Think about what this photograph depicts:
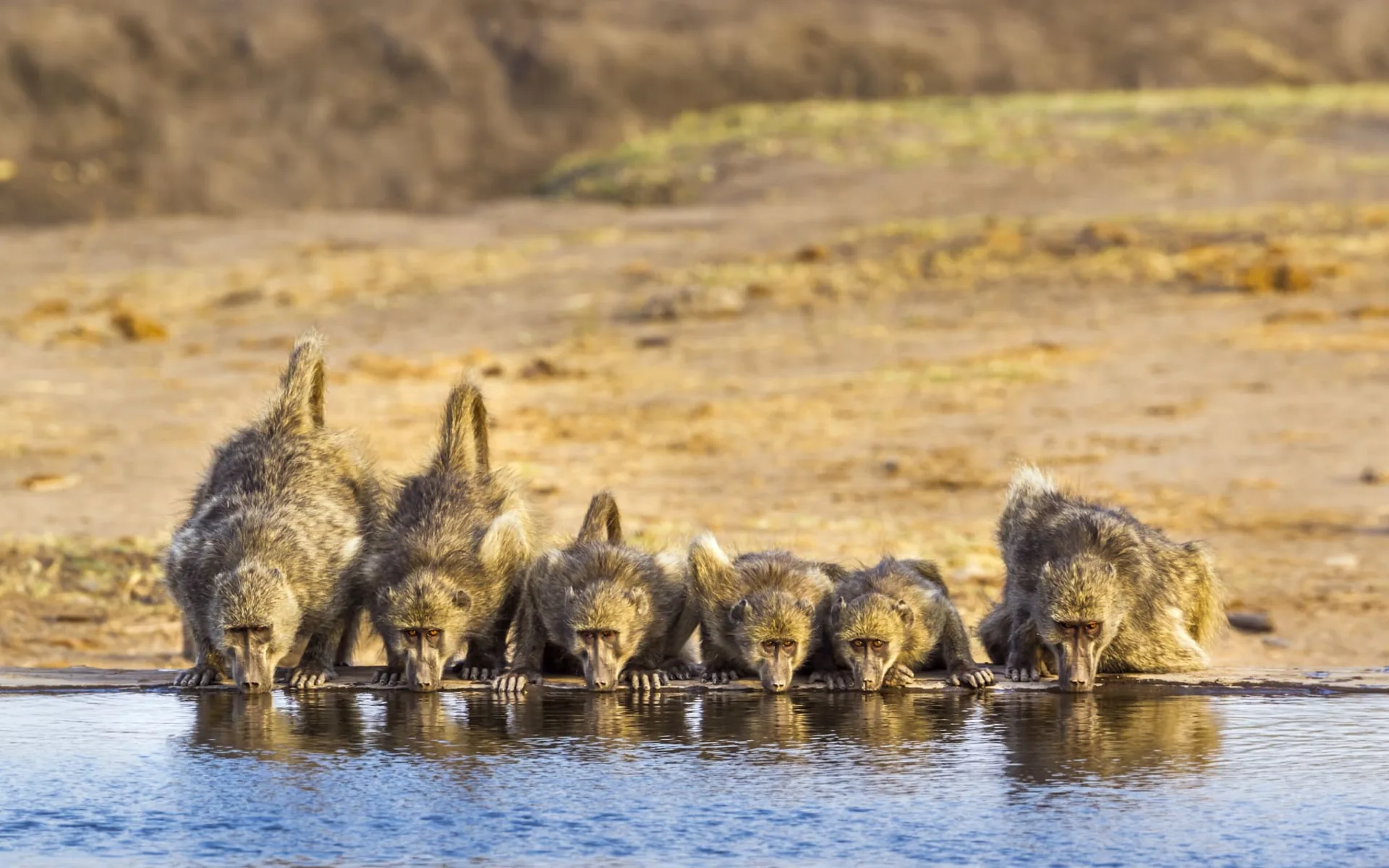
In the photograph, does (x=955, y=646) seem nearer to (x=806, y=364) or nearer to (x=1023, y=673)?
(x=1023, y=673)

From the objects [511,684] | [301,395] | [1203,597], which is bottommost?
[511,684]

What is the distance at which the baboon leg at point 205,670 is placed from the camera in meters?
7.26

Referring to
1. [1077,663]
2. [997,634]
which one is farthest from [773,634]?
[997,634]

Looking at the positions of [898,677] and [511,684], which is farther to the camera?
[898,677]

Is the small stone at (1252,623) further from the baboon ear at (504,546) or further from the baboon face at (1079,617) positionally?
the baboon ear at (504,546)

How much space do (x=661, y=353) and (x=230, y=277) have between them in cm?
778

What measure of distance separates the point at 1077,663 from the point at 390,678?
2449 millimetres

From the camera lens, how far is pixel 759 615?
283 inches

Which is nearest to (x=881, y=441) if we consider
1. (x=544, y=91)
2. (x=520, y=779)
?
(x=520, y=779)

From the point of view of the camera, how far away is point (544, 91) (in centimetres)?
4012

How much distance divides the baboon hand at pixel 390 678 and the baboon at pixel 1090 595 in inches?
87.6

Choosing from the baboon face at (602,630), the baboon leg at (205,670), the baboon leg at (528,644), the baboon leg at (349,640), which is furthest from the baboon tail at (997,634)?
the baboon leg at (205,670)

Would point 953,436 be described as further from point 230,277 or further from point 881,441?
point 230,277

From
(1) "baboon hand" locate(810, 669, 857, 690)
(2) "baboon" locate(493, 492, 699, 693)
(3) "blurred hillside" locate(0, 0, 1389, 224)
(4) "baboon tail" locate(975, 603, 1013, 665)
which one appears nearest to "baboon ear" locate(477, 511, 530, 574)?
(2) "baboon" locate(493, 492, 699, 693)
